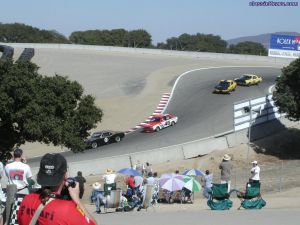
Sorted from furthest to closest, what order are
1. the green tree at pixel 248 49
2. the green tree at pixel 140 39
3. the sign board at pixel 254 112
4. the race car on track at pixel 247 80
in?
the green tree at pixel 140 39
the green tree at pixel 248 49
the race car on track at pixel 247 80
the sign board at pixel 254 112

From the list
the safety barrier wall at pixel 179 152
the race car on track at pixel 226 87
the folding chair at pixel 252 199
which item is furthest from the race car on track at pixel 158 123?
the folding chair at pixel 252 199

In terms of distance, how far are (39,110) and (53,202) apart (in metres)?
23.6

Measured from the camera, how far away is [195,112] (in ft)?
164

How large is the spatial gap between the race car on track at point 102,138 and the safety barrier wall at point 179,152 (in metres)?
8.41

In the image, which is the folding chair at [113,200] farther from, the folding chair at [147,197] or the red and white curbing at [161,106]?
the red and white curbing at [161,106]

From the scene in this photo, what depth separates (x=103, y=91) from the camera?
60750 millimetres

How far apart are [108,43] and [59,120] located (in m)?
111

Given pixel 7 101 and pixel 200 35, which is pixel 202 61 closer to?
pixel 7 101

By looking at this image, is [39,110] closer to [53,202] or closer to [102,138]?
[102,138]

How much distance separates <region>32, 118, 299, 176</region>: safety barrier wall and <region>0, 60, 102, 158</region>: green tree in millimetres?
1224

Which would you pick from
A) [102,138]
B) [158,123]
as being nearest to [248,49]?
[158,123]

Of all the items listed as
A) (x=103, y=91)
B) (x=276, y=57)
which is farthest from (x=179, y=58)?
(x=103, y=91)

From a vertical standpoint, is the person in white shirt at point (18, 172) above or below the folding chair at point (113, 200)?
above

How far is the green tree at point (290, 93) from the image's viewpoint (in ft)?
123
